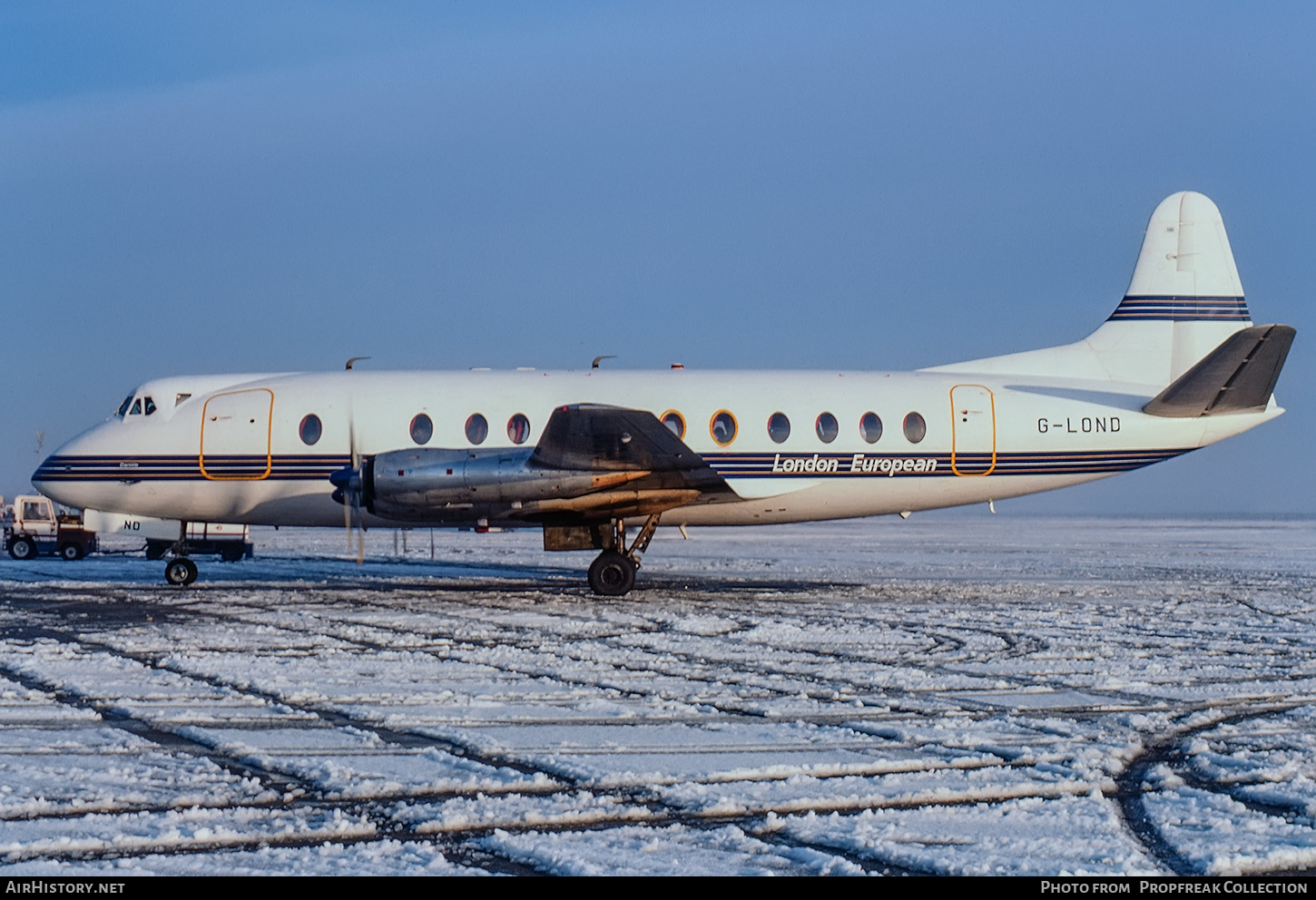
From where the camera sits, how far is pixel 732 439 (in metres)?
19.6

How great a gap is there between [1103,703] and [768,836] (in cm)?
496

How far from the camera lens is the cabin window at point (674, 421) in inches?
771

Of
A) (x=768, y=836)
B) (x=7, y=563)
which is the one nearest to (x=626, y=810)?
(x=768, y=836)

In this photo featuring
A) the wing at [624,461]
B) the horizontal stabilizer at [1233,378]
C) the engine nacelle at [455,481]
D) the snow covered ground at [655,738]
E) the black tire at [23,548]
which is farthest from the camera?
the black tire at [23,548]

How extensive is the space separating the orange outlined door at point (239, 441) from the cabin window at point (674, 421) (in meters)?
6.49

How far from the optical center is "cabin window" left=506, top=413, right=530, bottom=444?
19594 millimetres

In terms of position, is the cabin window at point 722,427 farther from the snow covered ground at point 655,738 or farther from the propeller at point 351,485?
the propeller at point 351,485

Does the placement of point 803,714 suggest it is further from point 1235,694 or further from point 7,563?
point 7,563

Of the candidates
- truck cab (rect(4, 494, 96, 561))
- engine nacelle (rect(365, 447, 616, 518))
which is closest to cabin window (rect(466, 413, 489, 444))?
engine nacelle (rect(365, 447, 616, 518))

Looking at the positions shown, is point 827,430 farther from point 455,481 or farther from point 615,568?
point 455,481

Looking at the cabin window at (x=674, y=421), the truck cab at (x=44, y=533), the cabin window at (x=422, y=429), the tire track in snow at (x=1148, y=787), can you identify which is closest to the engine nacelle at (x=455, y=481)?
the cabin window at (x=422, y=429)

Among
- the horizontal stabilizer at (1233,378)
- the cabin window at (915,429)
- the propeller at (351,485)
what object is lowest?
the propeller at (351,485)

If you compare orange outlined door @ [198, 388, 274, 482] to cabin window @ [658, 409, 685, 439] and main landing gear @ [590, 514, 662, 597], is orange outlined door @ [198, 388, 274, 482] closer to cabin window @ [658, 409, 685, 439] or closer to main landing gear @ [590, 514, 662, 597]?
main landing gear @ [590, 514, 662, 597]

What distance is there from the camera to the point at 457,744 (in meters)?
8.03
